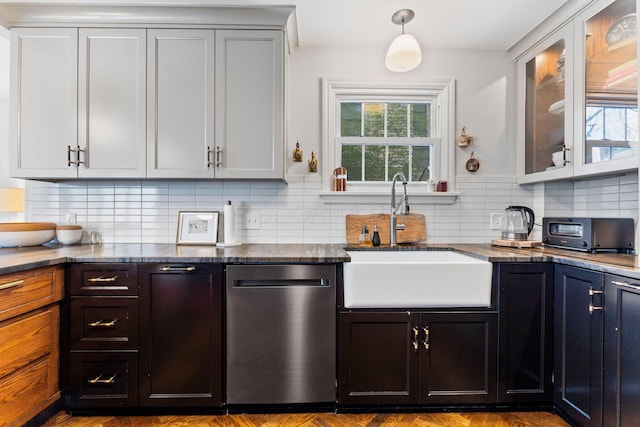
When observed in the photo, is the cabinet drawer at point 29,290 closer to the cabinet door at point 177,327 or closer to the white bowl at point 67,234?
the cabinet door at point 177,327

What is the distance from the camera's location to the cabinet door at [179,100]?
6.60 feet

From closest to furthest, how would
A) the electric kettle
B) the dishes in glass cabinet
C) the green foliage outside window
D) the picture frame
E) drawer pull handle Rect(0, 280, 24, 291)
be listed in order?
drawer pull handle Rect(0, 280, 24, 291) → the dishes in glass cabinet → the electric kettle → the picture frame → the green foliage outside window

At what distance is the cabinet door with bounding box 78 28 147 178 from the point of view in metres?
2.01

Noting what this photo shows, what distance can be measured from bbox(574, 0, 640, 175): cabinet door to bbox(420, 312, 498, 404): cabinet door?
3.33 ft

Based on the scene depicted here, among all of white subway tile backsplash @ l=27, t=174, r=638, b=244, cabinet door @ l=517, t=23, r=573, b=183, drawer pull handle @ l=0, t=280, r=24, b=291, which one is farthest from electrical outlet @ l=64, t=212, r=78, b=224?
cabinet door @ l=517, t=23, r=573, b=183

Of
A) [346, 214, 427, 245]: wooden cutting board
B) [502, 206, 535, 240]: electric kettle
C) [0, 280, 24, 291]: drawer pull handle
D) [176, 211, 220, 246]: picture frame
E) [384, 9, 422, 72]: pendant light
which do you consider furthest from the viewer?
[346, 214, 427, 245]: wooden cutting board

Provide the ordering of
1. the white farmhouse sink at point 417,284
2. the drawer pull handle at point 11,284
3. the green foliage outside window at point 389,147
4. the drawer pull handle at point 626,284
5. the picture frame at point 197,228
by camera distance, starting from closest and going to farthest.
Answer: the drawer pull handle at point 626,284
the drawer pull handle at point 11,284
the white farmhouse sink at point 417,284
the picture frame at point 197,228
the green foliage outside window at point 389,147

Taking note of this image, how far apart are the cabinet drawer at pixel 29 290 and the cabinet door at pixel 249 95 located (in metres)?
1.00

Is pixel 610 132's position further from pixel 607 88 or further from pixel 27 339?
pixel 27 339

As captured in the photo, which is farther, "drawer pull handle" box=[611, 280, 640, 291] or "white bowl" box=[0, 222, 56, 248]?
"white bowl" box=[0, 222, 56, 248]

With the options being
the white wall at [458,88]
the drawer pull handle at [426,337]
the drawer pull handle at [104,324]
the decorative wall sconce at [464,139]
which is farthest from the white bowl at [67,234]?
the decorative wall sconce at [464,139]

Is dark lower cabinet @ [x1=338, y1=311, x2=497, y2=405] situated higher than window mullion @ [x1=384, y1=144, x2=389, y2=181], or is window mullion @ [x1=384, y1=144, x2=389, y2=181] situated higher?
window mullion @ [x1=384, y1=144, x2=389, y2=181]

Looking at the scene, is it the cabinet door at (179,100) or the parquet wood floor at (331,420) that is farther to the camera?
the cabinet door at (179,100)

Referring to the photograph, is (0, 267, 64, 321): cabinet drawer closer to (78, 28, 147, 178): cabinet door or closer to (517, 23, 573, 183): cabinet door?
(78, 28, 147, 178): cabinet door
